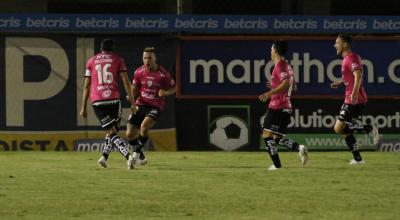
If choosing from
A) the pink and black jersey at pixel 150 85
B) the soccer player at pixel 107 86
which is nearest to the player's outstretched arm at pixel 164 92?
the pink and black jersey at pixel 150 85

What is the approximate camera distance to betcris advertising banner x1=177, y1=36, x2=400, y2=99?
22.3 meters

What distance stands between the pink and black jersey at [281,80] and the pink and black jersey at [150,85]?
220 centimetres

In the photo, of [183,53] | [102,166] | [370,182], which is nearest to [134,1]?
[183,53]

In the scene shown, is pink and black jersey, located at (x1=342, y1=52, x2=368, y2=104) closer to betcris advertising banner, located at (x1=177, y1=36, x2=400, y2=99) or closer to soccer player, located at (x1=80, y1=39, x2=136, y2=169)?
soccer player, located at (x1=80, y1=39, x2=136, y2=169)

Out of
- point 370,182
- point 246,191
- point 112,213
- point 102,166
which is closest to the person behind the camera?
point 112,213

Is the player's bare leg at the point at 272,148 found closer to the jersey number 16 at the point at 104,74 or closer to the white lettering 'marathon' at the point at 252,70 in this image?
the jersey number 16 at the point at 104,74

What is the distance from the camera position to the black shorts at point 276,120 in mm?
16500

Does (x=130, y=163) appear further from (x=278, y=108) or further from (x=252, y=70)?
(x=252, y=70)

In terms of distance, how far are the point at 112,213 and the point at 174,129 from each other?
37.9 ft

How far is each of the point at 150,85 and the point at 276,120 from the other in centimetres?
254

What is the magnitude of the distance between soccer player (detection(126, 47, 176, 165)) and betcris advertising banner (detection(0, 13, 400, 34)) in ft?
13.3

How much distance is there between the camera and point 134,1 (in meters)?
29.2

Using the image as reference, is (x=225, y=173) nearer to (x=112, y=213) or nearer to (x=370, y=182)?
(x=370, y=182)

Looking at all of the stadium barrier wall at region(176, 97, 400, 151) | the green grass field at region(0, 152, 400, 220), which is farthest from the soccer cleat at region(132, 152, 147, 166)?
the stadium barrier wall at region(176, 97, 400, 151)
